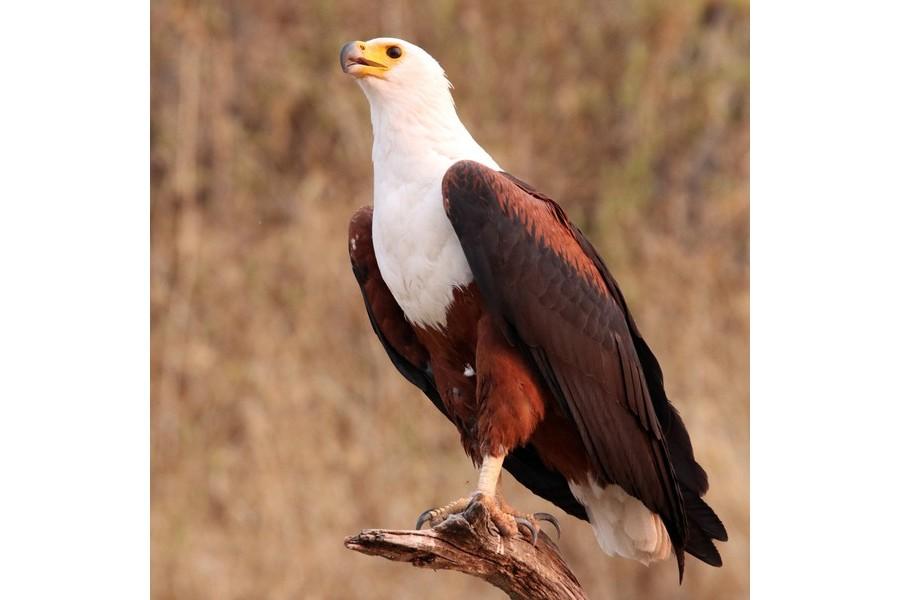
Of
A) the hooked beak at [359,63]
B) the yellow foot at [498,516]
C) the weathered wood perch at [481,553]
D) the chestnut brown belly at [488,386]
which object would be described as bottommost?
the weathered wood perch at [481,553]

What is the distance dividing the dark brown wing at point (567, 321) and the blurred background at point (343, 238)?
1.39 metres

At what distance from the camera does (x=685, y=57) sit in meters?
4.68

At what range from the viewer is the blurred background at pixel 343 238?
4.66 meters

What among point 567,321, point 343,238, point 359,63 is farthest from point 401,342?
point 343,238

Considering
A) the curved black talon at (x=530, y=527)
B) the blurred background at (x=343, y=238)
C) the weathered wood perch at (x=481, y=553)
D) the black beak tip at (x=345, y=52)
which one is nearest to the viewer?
the weathered wood perch at (x=481, y=553)

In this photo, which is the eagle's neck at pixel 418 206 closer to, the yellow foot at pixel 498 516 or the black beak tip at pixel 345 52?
the black beak tip at pixel 345 52

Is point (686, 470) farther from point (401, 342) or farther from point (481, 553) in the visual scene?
point (401, 342)

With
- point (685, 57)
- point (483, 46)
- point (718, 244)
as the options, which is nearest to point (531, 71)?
point (483, 46)

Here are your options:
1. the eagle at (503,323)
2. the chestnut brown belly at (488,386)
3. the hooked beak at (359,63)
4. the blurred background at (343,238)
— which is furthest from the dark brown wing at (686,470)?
the blurred background at (343,238)

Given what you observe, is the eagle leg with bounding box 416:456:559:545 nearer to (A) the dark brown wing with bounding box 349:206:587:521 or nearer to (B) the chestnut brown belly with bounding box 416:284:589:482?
(B) the chestnut brown belly with bounding box 416:284:589:482

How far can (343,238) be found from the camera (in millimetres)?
4969

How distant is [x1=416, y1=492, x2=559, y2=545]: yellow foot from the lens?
302 cm

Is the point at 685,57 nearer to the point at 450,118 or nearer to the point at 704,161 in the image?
the point at 704,161

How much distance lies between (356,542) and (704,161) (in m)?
2.41
